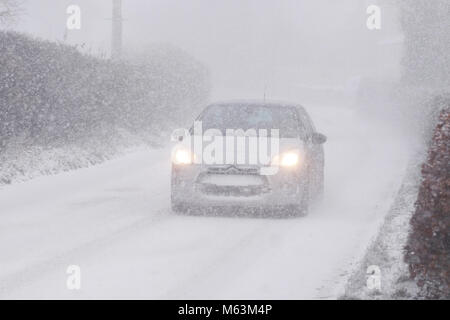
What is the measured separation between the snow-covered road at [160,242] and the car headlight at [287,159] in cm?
76

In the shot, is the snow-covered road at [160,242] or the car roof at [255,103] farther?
the car roof at [255,103]

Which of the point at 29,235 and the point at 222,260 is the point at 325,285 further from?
the point at 29,235

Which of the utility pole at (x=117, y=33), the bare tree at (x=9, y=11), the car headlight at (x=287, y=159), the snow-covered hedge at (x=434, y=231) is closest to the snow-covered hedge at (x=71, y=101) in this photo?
the utility pole at (x=117, y=33)

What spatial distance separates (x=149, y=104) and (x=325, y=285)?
15.3 m

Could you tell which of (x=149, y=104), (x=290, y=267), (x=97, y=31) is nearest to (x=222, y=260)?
(x=290, y=267)

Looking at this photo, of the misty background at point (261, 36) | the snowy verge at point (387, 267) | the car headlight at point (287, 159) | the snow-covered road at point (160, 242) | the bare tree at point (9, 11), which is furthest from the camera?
the misty background at point (261, 36)

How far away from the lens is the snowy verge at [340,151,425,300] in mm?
6637

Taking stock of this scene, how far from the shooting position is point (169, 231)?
970 centimetres

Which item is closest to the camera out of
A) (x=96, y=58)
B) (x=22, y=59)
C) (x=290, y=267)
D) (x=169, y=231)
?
(x=290, y=267)

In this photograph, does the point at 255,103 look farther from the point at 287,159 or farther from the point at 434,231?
the point at 434,231

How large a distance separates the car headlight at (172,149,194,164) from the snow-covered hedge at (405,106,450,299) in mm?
4760

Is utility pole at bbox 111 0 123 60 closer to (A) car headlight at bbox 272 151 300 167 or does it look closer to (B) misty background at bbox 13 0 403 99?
(A) car headlight at bbox 272 151 300 167

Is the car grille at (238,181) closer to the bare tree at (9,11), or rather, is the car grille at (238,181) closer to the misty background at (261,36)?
the bare tree at (9,11)

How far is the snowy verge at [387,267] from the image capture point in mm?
6637
